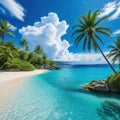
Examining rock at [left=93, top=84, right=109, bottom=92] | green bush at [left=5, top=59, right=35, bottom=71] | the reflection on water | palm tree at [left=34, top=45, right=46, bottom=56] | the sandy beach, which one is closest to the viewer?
the reflection on water

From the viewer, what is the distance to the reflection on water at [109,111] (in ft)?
31.0

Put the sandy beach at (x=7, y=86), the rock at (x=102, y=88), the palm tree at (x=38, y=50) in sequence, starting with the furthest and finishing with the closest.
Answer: the palm tree at (x=38, y=50), the rock at (x=102, y=88), the sandy beach at (x=7, y=86)

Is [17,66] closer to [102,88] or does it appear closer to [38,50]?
[38,50]

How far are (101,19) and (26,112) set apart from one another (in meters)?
15.6

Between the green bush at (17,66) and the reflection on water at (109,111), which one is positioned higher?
the green bush at (17,66)

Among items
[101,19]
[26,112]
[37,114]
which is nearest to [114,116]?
[37,114]

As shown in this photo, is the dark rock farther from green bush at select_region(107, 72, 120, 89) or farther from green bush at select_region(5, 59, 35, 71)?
green bush at select_region(5, 59, 35, 71)

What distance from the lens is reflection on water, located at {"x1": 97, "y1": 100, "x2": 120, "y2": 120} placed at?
944cm

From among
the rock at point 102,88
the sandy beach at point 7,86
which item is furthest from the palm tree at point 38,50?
the rock at point 102,88

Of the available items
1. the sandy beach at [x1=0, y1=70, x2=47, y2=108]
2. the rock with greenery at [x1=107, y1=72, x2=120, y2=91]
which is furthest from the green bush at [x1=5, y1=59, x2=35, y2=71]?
the rock with greenery at [x1=107, y1=72, x2=120, y2=91]

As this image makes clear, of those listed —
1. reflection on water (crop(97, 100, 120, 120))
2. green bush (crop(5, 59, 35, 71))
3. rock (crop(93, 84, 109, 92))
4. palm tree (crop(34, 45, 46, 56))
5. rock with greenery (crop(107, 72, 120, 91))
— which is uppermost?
palm tree (crop(34, 45, 46, 56))

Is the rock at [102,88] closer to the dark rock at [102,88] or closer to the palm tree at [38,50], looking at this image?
the dark rock at [102,88]

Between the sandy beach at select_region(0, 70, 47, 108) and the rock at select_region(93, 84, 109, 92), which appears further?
the rock at select_region(93, 84, 109, 92)

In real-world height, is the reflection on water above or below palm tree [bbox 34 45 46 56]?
below
